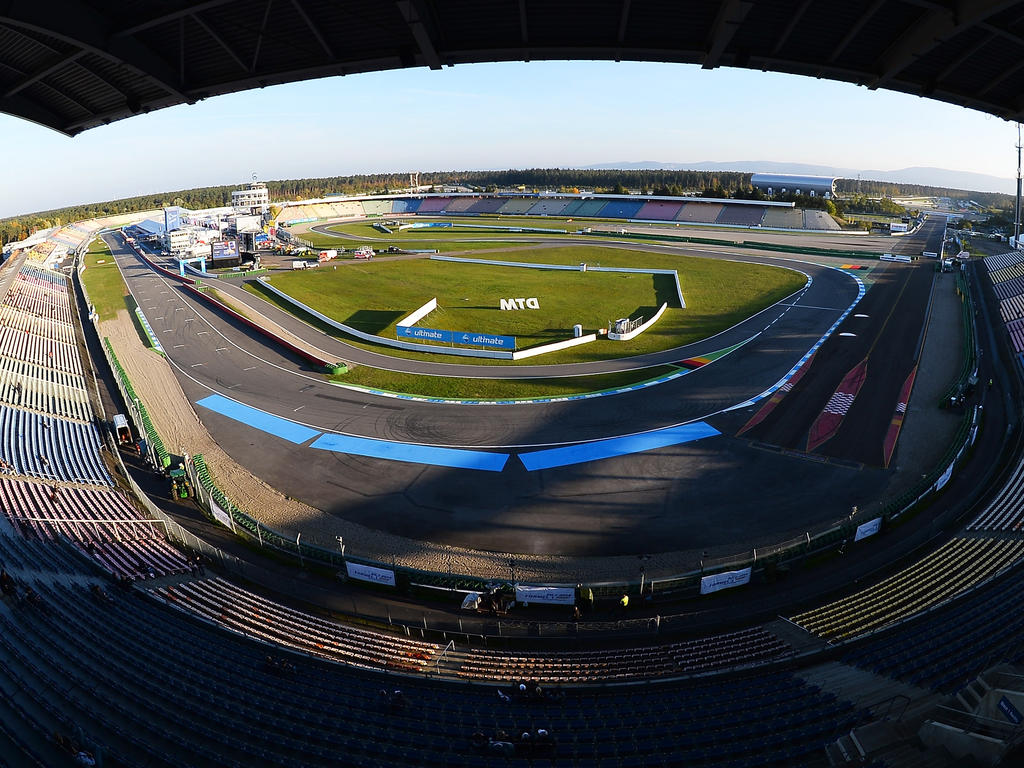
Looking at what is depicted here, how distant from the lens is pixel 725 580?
19.0 m

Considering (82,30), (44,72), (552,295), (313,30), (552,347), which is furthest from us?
(552,295)

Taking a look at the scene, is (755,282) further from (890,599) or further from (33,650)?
(33,650)

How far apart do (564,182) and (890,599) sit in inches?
7695

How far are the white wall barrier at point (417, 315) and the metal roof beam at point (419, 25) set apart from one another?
37353mm

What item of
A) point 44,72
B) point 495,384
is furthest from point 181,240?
point 44,72

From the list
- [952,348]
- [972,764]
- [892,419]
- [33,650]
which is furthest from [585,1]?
[952,348]

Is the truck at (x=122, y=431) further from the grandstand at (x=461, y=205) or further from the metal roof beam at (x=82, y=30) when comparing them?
the grandstand at (x=461, y=205)

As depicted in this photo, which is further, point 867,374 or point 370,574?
point 867,374

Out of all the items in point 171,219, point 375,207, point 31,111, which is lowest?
point 31,111

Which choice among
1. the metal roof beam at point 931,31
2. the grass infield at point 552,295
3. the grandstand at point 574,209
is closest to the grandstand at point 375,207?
the grandstand at point 574,209

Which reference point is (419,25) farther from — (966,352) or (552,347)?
(966,352)

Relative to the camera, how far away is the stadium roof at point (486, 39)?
8828mm

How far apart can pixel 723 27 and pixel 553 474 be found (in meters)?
19.7

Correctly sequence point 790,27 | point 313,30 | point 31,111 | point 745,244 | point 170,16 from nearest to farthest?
point 170,16 < point 790,27 < point 313,30 < point 31,111 < point 745,244
